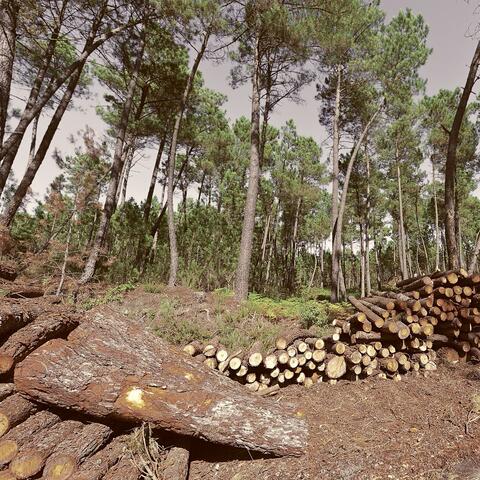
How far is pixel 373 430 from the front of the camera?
11.2 ft

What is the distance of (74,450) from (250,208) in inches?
286

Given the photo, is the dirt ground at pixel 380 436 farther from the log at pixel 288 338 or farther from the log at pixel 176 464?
the log at pixel 288 338

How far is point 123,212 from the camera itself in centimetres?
1133

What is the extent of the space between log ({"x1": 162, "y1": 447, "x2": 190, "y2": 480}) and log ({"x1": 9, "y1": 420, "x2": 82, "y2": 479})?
37.1 inches

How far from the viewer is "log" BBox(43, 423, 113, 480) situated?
2.59 metres

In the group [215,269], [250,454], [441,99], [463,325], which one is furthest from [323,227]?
[250,454]

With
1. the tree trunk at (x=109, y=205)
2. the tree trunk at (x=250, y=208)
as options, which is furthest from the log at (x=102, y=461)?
the tree trunk at (x=109, y=205)

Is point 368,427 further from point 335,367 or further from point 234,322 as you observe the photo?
point 234,322

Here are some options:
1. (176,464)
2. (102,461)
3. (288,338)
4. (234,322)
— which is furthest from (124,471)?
(234,322)

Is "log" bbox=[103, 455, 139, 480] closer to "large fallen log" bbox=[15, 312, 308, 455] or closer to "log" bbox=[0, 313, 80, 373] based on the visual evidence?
"large fallen log" bbox=[15, 312, 308, 455]

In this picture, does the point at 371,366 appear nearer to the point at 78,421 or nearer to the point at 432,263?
the point at 78,421

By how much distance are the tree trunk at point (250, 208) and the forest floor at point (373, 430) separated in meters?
3.08

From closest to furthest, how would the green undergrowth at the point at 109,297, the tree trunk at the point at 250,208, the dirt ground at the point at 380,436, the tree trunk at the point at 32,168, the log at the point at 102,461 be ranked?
the log at the point at 102,461
the dirt ground at the point at 380,436
the green undergrowth at the point at 109,297
the tree trunk at the point at 32,168
the tree trunk at the point at 250,208

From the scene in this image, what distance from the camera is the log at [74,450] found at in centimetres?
259
